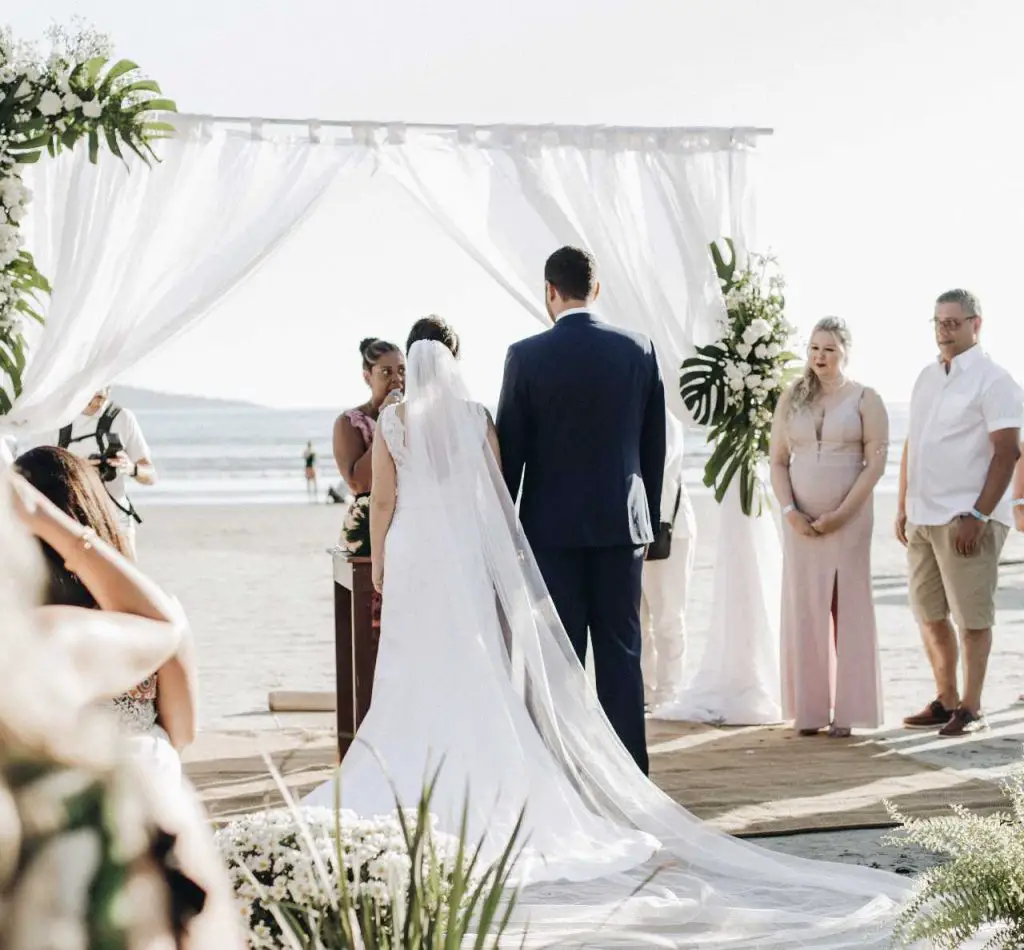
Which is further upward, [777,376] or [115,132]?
[115,132]

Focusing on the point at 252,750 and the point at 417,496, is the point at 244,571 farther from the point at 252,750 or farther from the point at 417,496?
the point at 417,496

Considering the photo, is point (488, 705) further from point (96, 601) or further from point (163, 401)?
point (163, 401)

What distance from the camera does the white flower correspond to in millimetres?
6039

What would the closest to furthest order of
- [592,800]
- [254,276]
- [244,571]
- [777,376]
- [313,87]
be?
1. [592,800]
2. [254,276]
3. [777,376]
4. [313,87]
5. [244,571]

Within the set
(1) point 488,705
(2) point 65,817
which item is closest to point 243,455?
(1) point 488,705

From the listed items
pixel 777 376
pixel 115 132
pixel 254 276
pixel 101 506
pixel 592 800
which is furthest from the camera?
pixel 777 376

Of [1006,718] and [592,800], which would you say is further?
[1006,718]

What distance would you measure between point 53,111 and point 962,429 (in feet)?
12.7

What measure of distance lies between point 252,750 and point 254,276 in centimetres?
202

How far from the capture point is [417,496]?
17.1 feet

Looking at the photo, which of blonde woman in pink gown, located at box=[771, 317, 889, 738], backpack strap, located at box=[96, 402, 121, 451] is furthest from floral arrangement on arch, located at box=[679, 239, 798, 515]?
backpack strap, located at box=[96, 402, 121, 451]

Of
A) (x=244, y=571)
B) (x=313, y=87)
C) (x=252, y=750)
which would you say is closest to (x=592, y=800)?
(x=252, y=750)

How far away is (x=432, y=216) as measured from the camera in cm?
720

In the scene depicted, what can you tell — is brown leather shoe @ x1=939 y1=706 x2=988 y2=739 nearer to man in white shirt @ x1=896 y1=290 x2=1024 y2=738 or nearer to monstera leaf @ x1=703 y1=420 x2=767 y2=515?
man in white shirt @ x1=896 y1=290 x2=1024 y2=738
